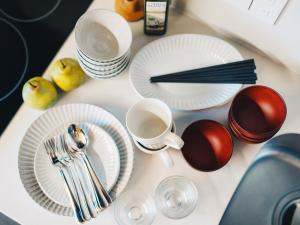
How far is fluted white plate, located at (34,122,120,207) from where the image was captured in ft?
2.18

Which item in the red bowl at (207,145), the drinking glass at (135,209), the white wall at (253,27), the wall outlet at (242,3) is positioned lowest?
the drinking glass at (135,209)

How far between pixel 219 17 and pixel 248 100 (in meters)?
0.19

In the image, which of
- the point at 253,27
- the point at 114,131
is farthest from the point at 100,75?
the point at 253,27

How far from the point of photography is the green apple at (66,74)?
0.70 m

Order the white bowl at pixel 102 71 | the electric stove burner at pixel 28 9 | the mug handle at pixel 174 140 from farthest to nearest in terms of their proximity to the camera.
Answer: the electric stove burner at pixel 28 9 < the white bowl at pixel 102 71 < the mug handle at pixel 174 140

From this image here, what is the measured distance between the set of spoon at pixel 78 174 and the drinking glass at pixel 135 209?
0.03 metres

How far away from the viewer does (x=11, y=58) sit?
32.5 inches

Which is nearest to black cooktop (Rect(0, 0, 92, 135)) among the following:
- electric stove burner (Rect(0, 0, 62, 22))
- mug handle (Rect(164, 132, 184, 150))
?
electric stove burner (Rect(0, 0, 62, 22))

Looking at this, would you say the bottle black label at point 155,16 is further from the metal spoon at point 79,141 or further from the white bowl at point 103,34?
the metal spoon at point 79,141

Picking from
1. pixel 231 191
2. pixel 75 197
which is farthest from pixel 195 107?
pixel 75 197

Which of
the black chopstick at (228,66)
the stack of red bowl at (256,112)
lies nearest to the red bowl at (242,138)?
the stack of red bowl at (256,112)

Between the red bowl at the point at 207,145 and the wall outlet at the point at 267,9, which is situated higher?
the wall outlet at the point at 267,9

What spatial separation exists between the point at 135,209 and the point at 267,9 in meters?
0.44

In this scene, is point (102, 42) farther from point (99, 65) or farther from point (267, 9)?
point (267, 9)
